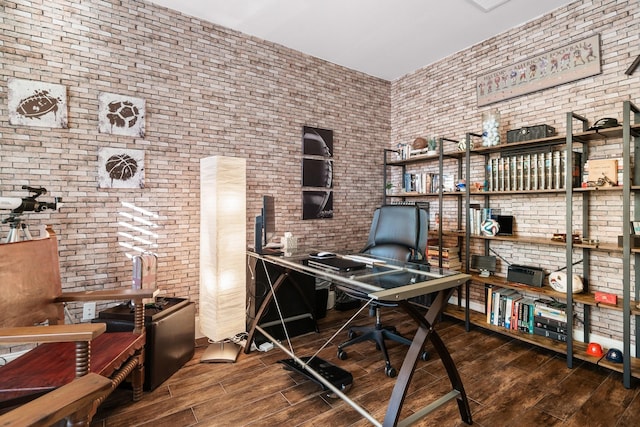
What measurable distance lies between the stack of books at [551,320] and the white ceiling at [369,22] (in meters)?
2.91

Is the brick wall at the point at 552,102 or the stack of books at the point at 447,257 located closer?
the brick wall at the point at 552,102

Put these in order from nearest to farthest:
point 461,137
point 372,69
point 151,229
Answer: point 151,229
point 461,137
point 372,69

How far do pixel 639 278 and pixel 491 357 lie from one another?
4.46 feet

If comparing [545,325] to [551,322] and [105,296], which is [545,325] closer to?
[551,322]

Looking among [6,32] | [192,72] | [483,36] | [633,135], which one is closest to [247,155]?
[192,72]

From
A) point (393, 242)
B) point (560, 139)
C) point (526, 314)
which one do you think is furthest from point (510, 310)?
point (560, 139)

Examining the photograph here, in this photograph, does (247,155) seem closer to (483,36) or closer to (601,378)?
(483,36)

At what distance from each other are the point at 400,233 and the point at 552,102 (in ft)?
6.77

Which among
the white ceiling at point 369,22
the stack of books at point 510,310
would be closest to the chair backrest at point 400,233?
the stack of books at point 510,310

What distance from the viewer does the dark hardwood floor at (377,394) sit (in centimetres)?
196

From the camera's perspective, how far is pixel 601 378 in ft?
8.02

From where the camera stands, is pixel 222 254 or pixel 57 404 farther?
pixel 222 254

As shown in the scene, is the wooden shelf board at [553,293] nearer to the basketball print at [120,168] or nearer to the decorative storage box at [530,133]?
the decorative storage box at [530,133]

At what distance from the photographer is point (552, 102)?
3.21 meters
